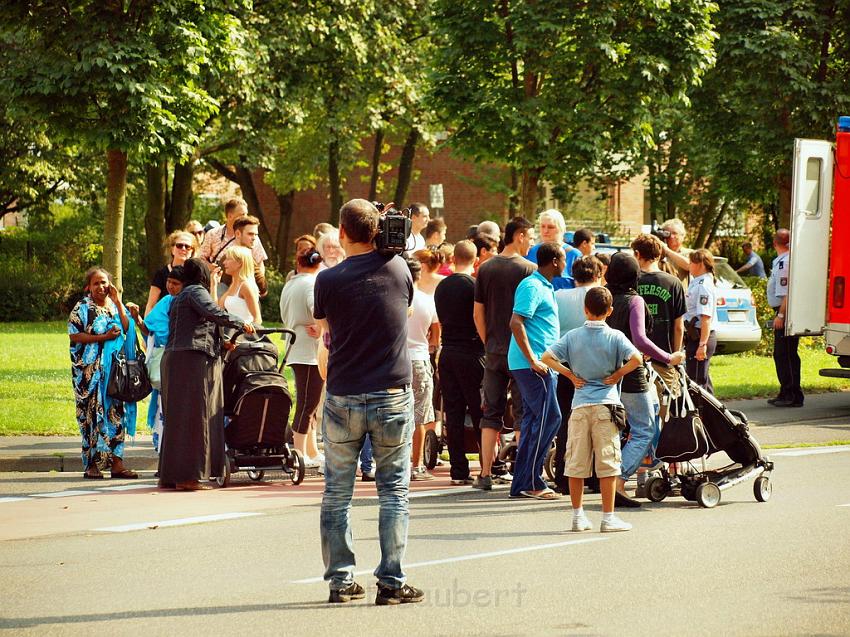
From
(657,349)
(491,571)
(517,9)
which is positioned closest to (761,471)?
(657,349)

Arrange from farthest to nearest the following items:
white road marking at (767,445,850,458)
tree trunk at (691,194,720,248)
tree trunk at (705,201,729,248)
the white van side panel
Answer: tree trunk at (705,201,729,248)
tree trunk at (691,194,720,248)
the white van side panel
white road marking at (767,445,850,458)

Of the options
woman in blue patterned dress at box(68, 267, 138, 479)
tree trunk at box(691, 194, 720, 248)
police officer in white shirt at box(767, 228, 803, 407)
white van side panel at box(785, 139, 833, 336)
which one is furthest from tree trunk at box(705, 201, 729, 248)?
woman in blue patterned dress at box(68, 267, 138, 479)

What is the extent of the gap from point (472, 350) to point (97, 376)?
3366 mm

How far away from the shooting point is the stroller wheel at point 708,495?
1016cm

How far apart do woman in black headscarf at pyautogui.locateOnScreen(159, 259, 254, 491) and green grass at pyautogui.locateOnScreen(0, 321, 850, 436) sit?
381 cm

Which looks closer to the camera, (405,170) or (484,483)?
(484,483)

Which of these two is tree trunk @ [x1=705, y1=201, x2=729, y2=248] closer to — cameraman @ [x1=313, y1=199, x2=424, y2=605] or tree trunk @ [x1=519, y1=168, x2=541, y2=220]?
tree trunk @ [x1=519, y1=168, x2=541, y2=220]

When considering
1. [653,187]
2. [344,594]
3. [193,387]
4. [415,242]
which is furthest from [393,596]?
[653,187]

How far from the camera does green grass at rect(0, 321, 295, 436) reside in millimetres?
14797

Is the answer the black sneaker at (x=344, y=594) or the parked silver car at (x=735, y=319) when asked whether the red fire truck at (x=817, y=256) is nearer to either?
the parked silver car at (x=735, y=319)

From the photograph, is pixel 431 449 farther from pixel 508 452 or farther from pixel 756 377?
pixel 756 377

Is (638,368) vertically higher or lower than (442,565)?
higher

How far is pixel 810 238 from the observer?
1662 centimetres

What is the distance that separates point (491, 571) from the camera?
7.88 metres
